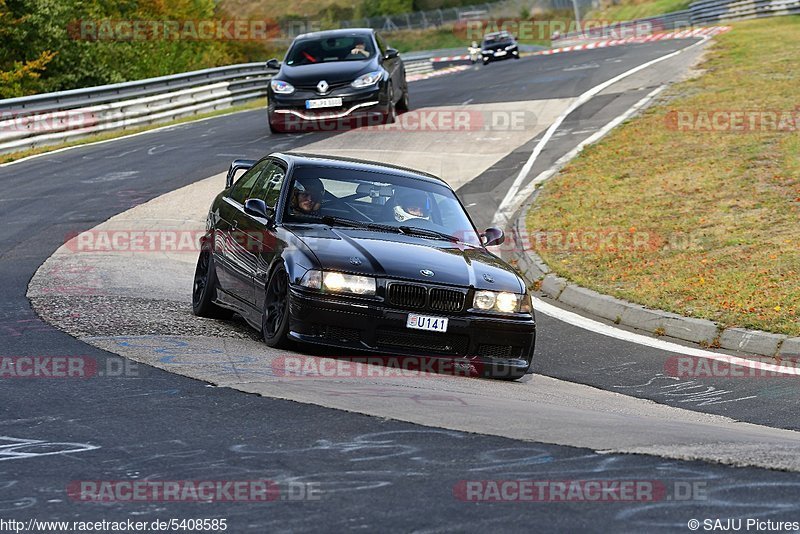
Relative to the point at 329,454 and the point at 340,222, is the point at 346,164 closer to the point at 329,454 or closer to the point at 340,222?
the point at 340,222

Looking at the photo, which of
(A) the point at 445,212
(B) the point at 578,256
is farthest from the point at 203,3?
(A) the point at 445,212

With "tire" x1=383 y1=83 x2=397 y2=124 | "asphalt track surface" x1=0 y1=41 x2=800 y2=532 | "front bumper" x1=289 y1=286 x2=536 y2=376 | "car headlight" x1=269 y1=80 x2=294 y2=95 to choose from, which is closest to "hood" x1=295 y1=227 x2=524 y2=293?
"front bumper" x1=289 y1=286 x2=536 y2=376

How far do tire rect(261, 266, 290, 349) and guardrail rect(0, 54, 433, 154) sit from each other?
57.4 ft

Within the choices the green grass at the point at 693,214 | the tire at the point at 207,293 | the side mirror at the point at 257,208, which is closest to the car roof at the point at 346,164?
the side mirror at the point at 257,208

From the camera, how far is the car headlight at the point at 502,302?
9375 mm

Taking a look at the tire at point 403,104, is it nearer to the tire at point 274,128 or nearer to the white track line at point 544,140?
the tire at point 274,128

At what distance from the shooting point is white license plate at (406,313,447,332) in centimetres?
915

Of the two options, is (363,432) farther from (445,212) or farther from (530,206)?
(530,206)

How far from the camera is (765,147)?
19.7 metres

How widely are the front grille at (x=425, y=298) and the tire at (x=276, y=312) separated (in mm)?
789

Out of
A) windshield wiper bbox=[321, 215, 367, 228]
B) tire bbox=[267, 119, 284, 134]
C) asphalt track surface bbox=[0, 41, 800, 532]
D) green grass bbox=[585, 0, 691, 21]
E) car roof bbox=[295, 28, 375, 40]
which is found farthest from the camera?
green grass bbox=[585, 0, 691, 21]

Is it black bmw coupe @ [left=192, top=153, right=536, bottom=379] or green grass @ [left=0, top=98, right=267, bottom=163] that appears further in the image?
green grass @ [left=0, top=98, right=267, bottom=163]

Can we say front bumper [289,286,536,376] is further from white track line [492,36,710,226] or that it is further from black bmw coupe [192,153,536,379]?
white track line [492,36,710,226]

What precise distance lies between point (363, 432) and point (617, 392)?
3.50m
